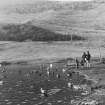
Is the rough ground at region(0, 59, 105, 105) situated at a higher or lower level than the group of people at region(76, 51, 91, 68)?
lower

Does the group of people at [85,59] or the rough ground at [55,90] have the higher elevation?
the group of people at [85,59]

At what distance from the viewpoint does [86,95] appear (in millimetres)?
54531

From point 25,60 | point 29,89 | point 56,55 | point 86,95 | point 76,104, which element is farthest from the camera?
point 56,55

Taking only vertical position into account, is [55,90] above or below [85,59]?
below

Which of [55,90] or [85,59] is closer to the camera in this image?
[55,90]

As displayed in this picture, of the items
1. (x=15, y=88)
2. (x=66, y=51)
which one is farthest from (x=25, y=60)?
(x=15, y=88)

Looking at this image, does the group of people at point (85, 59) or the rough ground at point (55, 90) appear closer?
the rough ground at point (55, 90)

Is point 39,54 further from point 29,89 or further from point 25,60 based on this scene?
point 29,89

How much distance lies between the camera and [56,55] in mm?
136125

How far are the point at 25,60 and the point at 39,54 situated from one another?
16.1 meters

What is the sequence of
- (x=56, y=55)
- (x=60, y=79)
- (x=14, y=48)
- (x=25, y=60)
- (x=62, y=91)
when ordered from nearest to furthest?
(x=62, y=91)
(x=60, y=79)
(x=25, y=60)
(x=56, y=55)
(x=14, y=48)

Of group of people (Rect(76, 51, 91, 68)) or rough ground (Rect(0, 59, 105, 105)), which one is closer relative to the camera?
rough ground (Rect(0, 59, 105, 105))

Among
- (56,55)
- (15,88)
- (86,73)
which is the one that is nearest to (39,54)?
(56,55)

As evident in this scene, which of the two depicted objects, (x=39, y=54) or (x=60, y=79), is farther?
(x=39, y=54)
